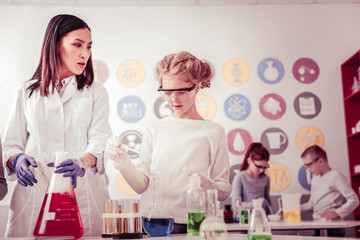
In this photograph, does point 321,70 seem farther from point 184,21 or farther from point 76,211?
point 76,211

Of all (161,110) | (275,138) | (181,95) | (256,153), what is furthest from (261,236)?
(275,138)

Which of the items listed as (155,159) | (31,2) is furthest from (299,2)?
(155,159)

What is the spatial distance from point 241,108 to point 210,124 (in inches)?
81.9

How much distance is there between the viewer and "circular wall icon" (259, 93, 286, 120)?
4227 mm

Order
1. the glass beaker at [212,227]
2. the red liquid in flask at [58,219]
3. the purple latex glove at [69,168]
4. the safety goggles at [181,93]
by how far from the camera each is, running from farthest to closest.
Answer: the safety goggles at [181,93], the purple latex glove at [69,168], the red liquid in flask at [58,219], the glass beaker at [212,227]

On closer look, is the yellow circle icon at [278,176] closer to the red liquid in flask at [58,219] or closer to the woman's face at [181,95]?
the woman's face at [181,95]

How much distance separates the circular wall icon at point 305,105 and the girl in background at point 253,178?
0.54 metres

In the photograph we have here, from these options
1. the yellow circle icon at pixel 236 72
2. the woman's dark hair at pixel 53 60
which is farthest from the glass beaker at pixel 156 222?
the yellow circle icon at pixel 236 72

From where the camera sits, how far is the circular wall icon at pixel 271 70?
167 inches

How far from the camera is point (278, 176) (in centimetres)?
425

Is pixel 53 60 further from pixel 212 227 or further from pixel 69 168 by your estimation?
pixel 212 227

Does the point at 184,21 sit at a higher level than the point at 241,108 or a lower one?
higher

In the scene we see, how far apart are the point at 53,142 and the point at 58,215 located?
69cm

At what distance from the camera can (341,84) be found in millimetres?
4328
